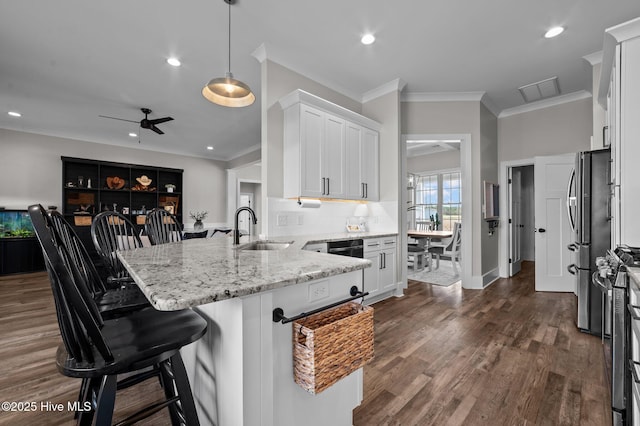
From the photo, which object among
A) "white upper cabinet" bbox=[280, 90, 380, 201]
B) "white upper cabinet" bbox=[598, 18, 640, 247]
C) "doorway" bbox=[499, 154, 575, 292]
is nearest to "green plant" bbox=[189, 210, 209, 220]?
"white upper cabinet" bbox=[280, 90, 380, 201]

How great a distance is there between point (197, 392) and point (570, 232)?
4.98m

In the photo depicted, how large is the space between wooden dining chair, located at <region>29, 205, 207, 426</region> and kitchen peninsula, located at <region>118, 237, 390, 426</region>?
89mm

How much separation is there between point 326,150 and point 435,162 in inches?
208

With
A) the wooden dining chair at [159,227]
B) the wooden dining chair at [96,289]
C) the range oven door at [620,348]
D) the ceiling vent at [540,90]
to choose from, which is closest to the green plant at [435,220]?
the ceiling vent at [540,90]

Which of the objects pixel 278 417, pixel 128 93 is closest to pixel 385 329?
pixel 278 417

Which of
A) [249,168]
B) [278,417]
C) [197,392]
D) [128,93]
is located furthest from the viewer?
[249,168]

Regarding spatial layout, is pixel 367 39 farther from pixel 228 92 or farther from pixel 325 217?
pixel 325 217

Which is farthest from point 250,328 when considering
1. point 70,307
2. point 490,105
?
point 490,105

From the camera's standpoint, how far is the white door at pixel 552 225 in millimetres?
3939

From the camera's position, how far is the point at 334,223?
390 cm

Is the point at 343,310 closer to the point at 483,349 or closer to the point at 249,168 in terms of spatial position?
the point at 483,349

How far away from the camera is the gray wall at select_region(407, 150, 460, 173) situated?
7180 mm

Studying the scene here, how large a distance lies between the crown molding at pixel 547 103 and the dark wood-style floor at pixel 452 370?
3091mm

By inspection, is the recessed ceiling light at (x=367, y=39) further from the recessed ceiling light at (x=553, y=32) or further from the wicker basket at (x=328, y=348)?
the wicker basket at (x=328, y=348)
